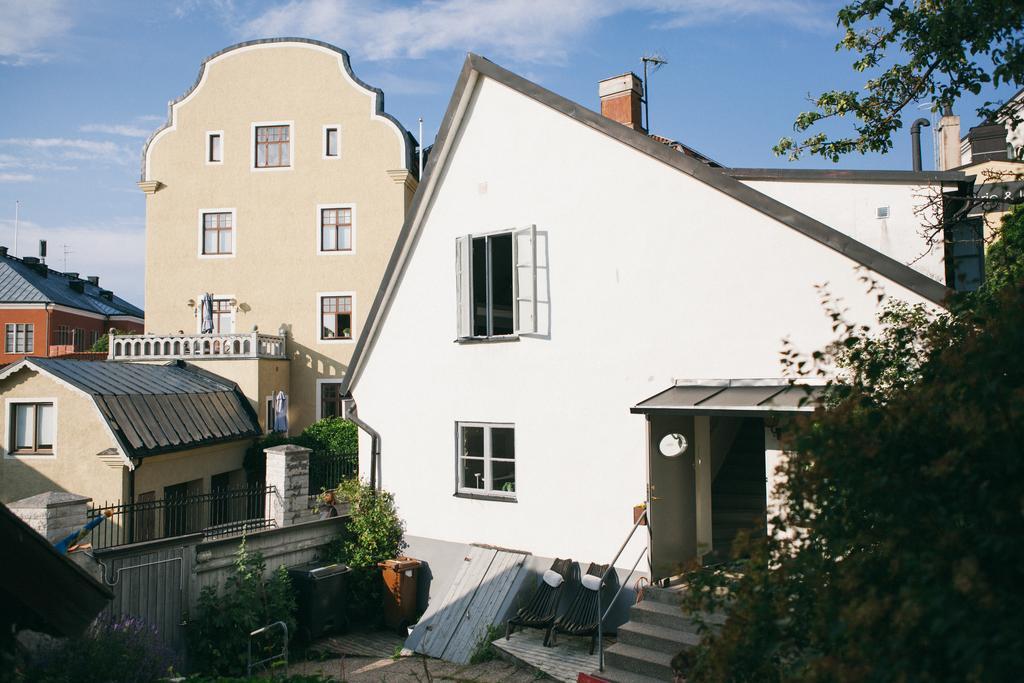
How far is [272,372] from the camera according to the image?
89.8 ft

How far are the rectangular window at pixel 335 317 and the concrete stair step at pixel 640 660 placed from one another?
21.3 meters

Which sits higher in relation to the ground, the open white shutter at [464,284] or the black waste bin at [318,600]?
the open white shutter at [464,284]

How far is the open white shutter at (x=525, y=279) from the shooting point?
12406mm

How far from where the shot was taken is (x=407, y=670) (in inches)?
426

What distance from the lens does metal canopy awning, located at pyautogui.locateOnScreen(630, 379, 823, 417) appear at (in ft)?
30.4

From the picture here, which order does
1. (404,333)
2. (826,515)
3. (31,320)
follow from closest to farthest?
1. (826,515)
2. (404,333)
3. (31,320)

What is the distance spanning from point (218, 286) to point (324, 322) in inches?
166

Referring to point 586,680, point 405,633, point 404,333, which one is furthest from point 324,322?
point 586,680

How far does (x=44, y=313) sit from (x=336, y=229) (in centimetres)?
2707

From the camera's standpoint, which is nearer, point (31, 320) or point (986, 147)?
point (986, 147)

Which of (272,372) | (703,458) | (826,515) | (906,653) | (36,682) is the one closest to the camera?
(906,653)

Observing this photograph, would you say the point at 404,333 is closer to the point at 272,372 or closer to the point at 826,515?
the point at 826,515

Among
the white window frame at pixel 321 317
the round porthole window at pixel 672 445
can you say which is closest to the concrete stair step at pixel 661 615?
the round porthole window at pixel 672 445

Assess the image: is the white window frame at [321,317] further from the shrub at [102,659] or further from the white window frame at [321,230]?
the shrub at [102,659]
